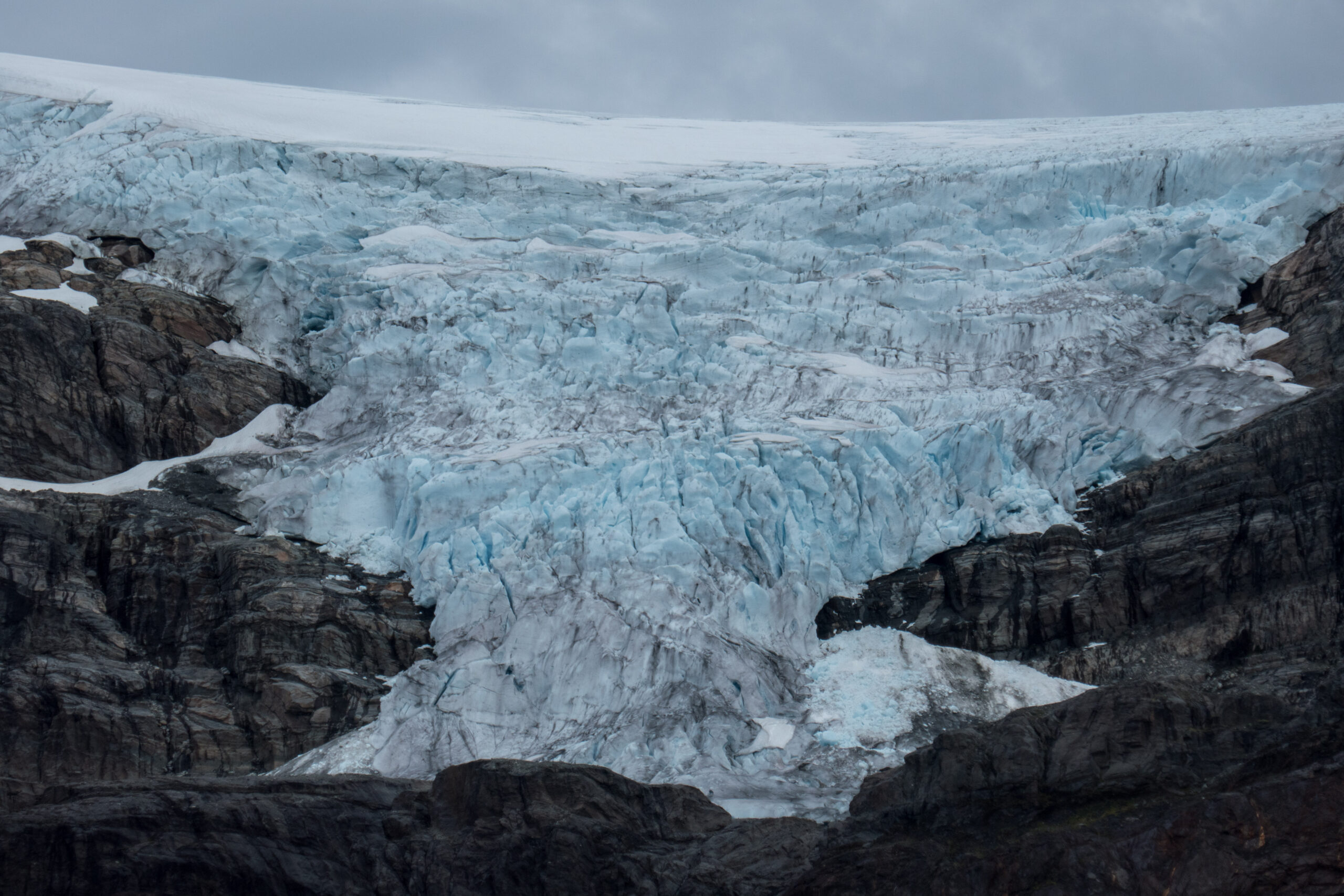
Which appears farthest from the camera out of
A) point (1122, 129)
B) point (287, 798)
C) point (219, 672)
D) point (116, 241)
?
point (1122, 129)

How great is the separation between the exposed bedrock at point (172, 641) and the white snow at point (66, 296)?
13.6ft

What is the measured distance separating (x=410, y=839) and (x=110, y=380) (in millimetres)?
10117

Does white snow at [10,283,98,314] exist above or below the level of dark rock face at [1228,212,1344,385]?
below

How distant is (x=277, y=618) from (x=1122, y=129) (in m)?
19.9

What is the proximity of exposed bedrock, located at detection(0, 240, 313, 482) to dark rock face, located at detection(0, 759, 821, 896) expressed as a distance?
22.7 ft

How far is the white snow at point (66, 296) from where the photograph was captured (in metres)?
20.3

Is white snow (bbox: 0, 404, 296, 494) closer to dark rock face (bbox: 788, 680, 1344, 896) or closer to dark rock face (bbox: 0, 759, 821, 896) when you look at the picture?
dark rock face (bbox: 0, 759, 821, 896)

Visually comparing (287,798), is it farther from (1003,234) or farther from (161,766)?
(1003,234)

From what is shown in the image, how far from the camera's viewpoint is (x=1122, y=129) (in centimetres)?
2675

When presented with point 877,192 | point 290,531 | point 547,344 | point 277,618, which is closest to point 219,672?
point 277,618

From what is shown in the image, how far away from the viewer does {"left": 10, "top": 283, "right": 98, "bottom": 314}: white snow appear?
2028 cm

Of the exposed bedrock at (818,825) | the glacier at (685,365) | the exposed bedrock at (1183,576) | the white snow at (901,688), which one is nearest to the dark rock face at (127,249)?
the glacier at (685,365)

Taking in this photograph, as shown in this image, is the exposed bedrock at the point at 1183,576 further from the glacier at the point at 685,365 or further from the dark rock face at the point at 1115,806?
the dark rock face at the point at 1115,806

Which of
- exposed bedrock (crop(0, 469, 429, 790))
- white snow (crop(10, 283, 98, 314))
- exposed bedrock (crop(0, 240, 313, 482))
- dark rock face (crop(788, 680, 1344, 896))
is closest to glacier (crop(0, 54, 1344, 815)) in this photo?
exposed bedrock (crop(0, 469, 429, 790))
